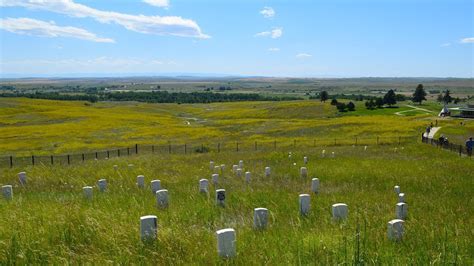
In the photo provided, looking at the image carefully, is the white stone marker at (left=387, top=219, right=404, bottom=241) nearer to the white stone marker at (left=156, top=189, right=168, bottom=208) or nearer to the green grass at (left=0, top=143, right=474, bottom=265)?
the green grass at (left=0, top=143, right=474, bottom=265)

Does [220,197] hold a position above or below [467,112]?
above

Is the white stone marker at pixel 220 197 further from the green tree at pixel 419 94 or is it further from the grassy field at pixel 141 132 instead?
the green tree at pixel 419 94

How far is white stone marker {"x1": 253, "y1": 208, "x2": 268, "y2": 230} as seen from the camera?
7062mm

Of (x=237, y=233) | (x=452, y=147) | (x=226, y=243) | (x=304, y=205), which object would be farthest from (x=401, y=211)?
(x=452, y=147)

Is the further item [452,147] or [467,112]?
[467,112]

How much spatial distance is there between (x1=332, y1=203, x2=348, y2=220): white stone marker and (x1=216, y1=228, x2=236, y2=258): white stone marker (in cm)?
288

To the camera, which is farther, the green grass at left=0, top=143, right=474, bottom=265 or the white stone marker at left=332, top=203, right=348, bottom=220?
the white stone marker at left=332, top=203, right=348, bottom=220

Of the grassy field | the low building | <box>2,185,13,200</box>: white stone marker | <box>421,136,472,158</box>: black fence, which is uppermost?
<box>2,185,13,200</box>: white stone marker

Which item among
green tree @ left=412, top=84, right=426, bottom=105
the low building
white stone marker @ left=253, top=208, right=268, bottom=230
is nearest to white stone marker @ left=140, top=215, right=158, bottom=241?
white stone marker @ left=253, top=208, right=268, bottom=230

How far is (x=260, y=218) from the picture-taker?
7090mm

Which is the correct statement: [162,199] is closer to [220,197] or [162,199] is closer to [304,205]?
[220,197]

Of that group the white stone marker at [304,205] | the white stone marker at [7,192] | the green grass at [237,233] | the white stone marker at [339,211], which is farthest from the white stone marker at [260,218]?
the white stone marker at [7,192]

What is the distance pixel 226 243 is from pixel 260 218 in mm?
1809

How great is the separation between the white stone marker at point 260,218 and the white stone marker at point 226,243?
171cm
